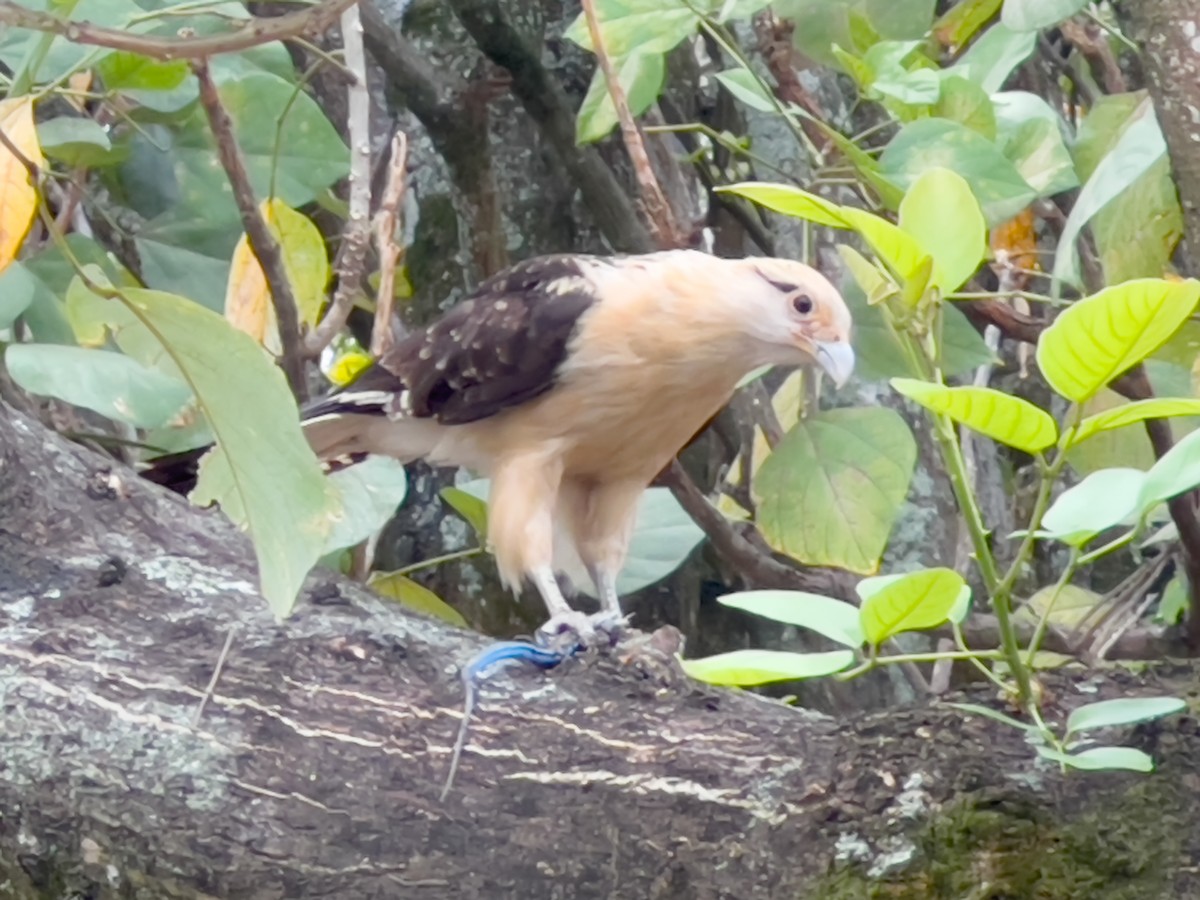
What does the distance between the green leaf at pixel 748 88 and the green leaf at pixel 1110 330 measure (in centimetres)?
86

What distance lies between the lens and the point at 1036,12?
1424 mm

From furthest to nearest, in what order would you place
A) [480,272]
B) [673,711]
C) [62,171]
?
[480,272]
[62,171]
[673,711]

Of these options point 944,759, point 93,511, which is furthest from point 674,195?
point 944,759

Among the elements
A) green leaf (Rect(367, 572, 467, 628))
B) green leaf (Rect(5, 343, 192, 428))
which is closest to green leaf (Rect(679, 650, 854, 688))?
green leaf (Rect(5, 343, 192, 428))

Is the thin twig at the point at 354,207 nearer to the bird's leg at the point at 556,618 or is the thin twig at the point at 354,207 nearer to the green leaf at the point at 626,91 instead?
the green leaf at the point at 626,91

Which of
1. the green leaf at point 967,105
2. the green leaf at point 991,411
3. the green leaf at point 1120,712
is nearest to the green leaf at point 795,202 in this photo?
the green leaf at point 991,411

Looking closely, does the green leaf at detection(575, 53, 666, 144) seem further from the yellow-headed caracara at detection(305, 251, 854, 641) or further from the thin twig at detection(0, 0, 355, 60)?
the thin twig at detection(0, 0, 355, 60)

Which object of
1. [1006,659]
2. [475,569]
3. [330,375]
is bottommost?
[475,569]

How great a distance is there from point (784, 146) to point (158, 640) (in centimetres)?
154

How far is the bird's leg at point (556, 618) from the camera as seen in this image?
152cm

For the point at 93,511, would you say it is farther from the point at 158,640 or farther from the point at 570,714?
the point at 570,714

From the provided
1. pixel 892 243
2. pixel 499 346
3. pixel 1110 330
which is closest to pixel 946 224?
pixel 892 243

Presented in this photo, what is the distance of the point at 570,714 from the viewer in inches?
48.6

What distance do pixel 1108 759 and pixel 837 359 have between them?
97cm
